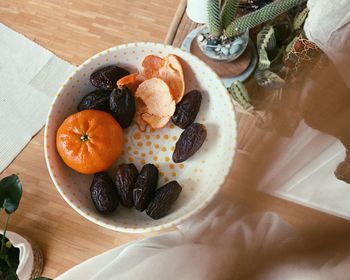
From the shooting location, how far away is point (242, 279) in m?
0.21

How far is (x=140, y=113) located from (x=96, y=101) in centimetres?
5

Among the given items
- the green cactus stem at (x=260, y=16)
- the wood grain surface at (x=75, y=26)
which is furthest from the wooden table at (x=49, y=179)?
the green cactus stem at (x=260, y=16)

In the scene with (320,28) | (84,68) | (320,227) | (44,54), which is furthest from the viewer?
(44,54)

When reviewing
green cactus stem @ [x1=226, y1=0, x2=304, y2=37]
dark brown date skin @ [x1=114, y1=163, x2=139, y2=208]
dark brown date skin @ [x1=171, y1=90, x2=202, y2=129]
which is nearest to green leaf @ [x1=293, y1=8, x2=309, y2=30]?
green cactus stem @ [x1=226, y1=0, x2=304, y2=37]

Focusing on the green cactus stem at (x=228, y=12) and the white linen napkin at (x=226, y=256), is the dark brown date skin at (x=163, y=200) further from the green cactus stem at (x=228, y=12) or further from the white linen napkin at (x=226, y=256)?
the green cactus stem at (x=228, y=12)

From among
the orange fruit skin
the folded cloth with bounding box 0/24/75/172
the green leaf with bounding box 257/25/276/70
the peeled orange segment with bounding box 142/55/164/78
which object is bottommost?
the folded cloth with bounding box 0/24/75/172

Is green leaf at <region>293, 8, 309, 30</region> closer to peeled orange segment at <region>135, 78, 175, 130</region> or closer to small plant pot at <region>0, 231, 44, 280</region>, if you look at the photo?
peeled orange segment at <region>135, 78, 175, 130</region>

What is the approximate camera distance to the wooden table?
23cm

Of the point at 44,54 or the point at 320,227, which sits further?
the point at 44,54

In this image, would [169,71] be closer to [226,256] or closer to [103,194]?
[103,194]

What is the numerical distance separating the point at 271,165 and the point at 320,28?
0.16m

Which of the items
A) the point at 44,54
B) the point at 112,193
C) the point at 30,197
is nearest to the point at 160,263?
the point at 112,193

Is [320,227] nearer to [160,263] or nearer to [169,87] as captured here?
[160,263]

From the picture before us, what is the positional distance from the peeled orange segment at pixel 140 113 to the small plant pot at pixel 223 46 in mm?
108
